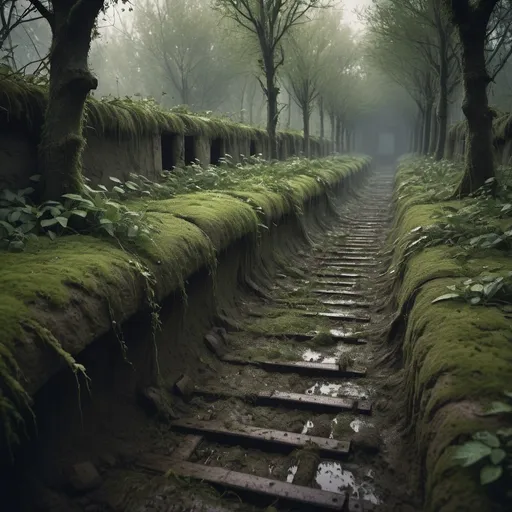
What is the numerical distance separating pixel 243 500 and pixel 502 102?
1417 inches

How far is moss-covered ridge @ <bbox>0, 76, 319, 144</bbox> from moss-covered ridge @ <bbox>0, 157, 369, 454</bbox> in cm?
151

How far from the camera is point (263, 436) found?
313 centimetres

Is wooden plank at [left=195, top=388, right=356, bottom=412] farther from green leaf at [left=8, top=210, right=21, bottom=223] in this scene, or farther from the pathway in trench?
green leaf at [left=8, top=210, right=21, bottom=223]

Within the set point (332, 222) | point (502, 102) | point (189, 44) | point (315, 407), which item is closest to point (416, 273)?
point (315, 407)

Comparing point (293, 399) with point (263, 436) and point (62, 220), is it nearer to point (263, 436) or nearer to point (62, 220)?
point (263, 436)

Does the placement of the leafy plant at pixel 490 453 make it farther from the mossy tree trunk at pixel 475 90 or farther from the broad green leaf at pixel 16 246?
the mossy tree trunk at pixel 475 90

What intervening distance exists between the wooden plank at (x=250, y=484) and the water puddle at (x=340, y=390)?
46.2 inches

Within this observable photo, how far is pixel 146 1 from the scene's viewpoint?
91.2ft

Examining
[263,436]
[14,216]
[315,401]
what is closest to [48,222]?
[14,216]

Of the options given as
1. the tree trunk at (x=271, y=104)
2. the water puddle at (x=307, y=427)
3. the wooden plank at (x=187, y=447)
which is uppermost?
the tree trunk at (x=271, y=104)

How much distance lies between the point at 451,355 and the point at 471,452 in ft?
2.52

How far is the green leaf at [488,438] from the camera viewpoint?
183 centimetres

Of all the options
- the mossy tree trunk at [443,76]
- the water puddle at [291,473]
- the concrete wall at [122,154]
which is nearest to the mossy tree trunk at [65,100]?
the concrete wall at [122,154]

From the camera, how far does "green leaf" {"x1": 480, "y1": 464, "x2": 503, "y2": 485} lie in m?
1.71
